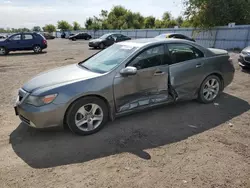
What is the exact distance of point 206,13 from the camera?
18.5 meters

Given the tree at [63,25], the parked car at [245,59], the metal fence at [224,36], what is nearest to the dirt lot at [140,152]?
the parked car at [245,59]

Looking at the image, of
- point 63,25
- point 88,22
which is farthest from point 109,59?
point 63,25

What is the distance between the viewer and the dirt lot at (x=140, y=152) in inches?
110

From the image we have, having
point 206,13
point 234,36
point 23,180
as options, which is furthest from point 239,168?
point 206,13

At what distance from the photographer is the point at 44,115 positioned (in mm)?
3523

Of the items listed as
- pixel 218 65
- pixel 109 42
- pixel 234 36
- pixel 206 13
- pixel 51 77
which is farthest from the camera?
pixel 109 42

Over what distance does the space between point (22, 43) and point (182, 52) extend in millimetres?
15560

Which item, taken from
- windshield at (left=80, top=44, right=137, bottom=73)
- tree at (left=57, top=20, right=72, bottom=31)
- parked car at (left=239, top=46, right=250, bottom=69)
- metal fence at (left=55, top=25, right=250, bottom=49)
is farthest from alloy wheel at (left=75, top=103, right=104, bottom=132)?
tree at (left=57, top=20, right=72, bottom=31)

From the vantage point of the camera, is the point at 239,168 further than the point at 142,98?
No

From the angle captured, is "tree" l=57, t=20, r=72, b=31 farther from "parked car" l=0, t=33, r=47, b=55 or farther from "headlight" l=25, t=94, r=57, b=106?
"headlight" l=25, t=94, r=57, b=106

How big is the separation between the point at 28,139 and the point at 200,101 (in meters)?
3.71

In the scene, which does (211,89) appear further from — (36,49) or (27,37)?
(27,37)

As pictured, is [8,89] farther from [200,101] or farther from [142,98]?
[200,101]

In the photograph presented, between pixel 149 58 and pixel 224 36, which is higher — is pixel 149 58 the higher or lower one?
the lower one
